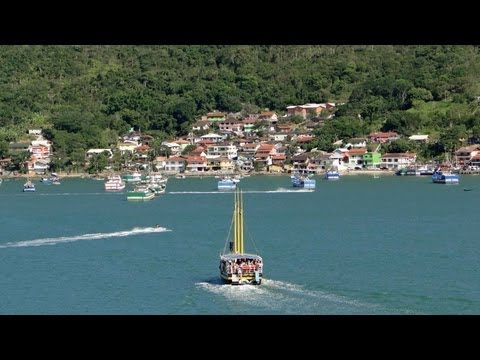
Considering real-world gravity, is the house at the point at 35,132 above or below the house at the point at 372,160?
above

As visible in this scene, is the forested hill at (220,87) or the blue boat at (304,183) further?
the forested hill at (220,87)

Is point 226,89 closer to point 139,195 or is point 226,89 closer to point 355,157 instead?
point 355,157

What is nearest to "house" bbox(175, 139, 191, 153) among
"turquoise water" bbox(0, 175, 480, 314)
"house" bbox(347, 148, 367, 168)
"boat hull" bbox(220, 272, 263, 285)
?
"house" bbox(347, 148, 367, 168)

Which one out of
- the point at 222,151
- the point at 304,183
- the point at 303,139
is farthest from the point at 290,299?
the point at 303,139

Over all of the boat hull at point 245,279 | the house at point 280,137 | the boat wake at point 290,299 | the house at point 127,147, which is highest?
the house at point 280,137

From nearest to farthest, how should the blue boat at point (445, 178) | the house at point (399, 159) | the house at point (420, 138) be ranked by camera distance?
the blue boat at point (445, 178)
the house at point (399, 159)
the house at point (420, 138)

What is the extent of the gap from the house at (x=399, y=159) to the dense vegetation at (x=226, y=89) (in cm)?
39

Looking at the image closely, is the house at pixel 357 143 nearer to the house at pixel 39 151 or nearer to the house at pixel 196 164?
the house at pixel 196 164

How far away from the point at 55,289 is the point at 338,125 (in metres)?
20.9

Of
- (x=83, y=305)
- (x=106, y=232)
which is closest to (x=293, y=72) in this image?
(x=106, y=232)

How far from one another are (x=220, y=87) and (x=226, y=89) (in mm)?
233

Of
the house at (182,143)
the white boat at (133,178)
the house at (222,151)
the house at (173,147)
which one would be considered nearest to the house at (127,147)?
the house at (173,147)

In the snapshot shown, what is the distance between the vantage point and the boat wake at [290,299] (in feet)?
21.7
